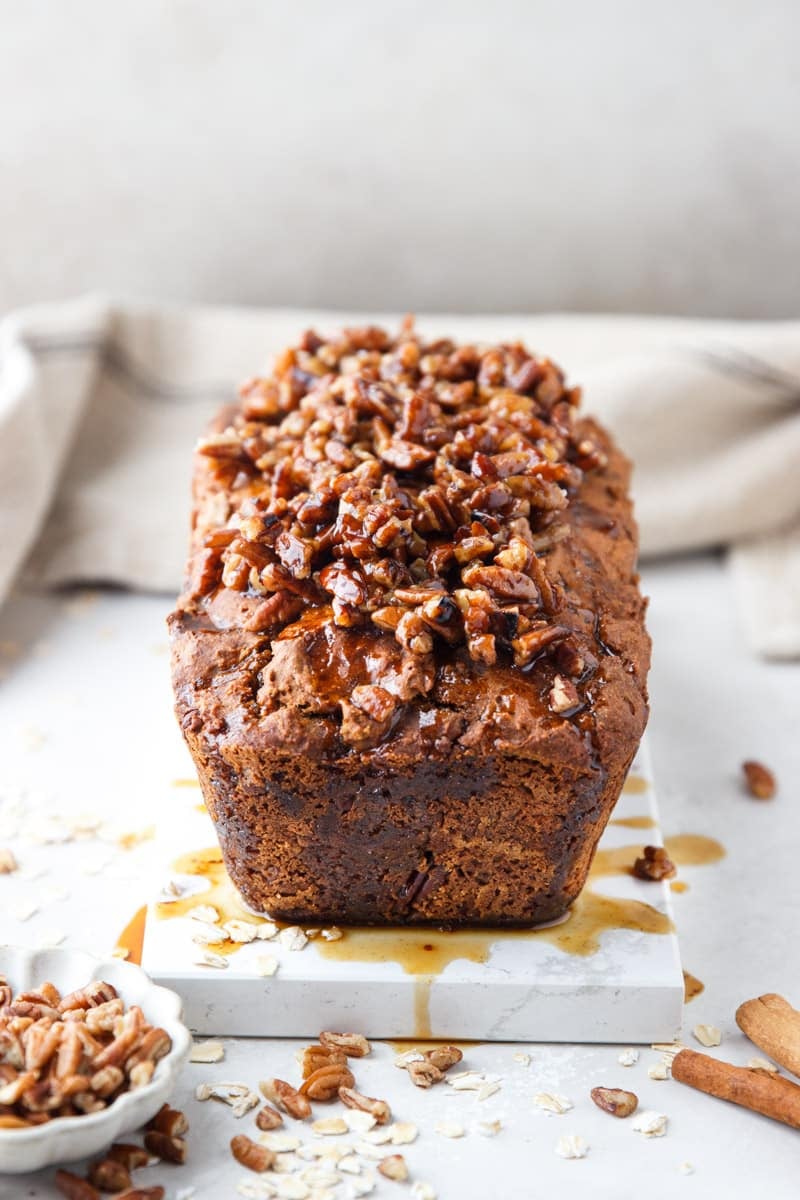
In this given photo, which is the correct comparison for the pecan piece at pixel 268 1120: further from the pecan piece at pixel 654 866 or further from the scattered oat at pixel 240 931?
the pecan piece at pixel 654 866

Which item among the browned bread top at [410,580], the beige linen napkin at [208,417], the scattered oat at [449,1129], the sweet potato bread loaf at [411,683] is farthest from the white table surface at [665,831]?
the browned bread top at [410,580]

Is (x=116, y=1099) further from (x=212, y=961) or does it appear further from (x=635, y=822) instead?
(x=635, y=822)

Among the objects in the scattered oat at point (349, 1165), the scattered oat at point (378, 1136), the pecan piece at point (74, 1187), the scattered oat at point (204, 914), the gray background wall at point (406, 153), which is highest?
the gray background wall at point (406, 153)

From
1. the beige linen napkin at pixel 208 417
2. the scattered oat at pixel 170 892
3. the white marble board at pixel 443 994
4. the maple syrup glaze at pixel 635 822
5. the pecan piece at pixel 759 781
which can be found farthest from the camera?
the beige linen napkin at pixel 208 417

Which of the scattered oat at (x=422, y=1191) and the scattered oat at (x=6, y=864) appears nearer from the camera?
the scattered oat at (x=422, y=1191)

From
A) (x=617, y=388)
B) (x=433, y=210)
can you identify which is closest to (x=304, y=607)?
(x=617, y=388)

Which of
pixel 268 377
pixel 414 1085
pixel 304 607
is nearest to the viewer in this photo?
pixel 414 1085

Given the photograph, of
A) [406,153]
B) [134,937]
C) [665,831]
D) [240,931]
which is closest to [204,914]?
[240,931]

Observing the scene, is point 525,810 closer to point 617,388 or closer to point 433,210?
point 617,388
